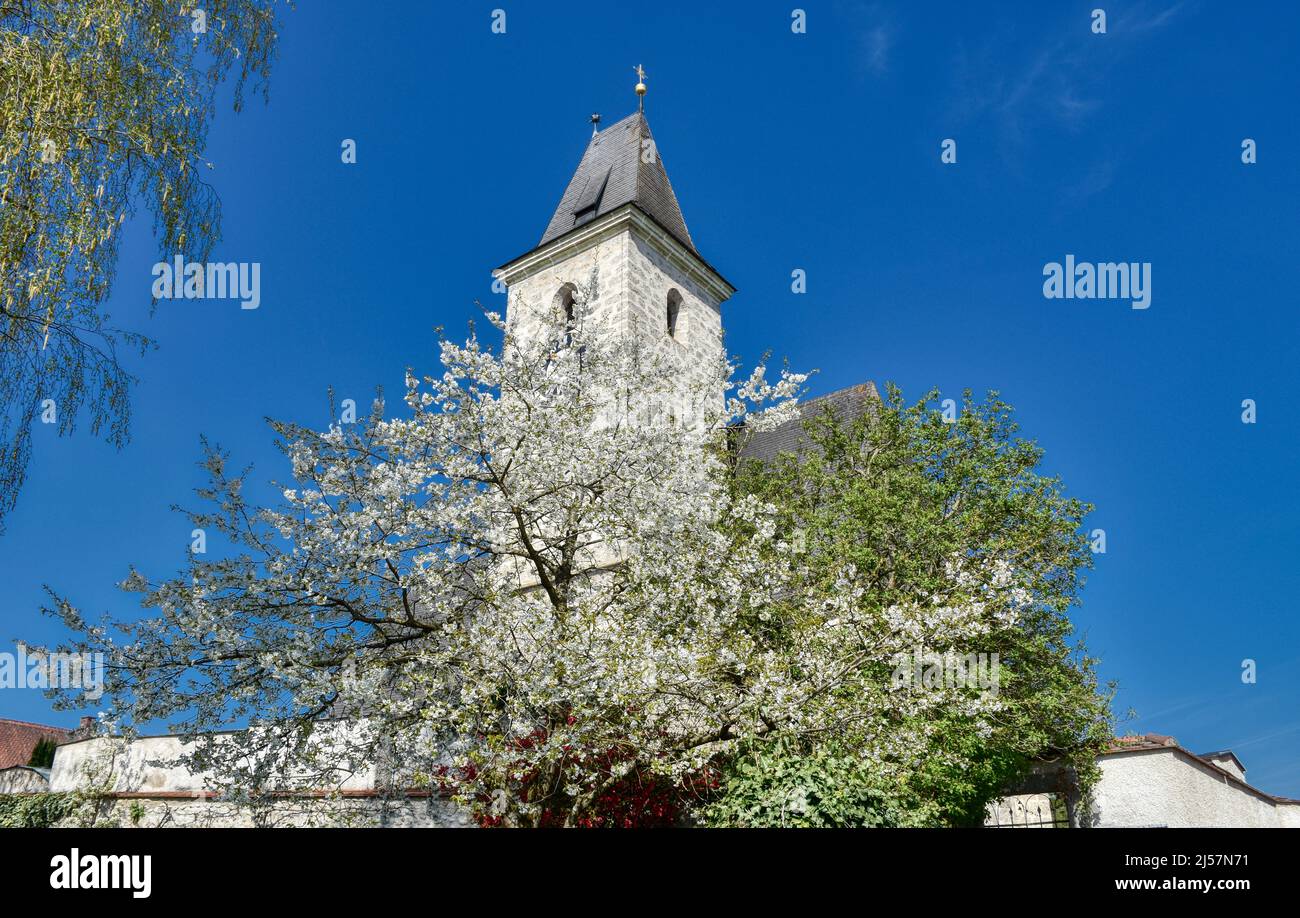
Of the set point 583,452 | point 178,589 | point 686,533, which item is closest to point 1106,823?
point 686,533

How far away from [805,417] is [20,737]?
37.6 metres

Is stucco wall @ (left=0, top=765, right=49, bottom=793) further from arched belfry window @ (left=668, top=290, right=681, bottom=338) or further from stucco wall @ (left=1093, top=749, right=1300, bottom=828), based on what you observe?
stucco wall @ (left=1093, top=749, right=1300, bottom=828)

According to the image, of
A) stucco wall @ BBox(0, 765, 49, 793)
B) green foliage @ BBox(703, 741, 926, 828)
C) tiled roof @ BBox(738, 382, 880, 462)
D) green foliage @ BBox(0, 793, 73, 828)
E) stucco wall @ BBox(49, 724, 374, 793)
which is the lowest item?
stucco wall @ BBox(0, 765, 49, 793)

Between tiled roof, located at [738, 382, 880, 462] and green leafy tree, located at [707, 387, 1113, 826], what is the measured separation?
110 inches

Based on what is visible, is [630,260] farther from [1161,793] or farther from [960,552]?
[1161,793]

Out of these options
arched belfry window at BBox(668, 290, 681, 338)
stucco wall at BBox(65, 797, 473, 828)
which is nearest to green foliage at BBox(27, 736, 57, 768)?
stucco wall at BBox(65, 797, 473, 828)

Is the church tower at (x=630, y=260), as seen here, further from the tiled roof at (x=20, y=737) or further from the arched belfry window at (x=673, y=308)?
the tiled roof at (x=20, y=737)

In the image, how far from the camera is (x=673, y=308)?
21422mm

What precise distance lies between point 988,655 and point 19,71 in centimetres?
1303

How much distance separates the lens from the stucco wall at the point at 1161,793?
49.4 ft

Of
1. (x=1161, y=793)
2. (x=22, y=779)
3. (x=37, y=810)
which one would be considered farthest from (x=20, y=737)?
(x=1161, y=793)

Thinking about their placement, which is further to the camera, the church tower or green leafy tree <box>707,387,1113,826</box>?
the church tower

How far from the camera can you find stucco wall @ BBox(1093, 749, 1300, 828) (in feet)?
49.4

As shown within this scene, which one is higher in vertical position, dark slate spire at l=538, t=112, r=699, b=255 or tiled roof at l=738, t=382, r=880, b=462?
dark slate spire at l=538, t=112, r=699, b=255
